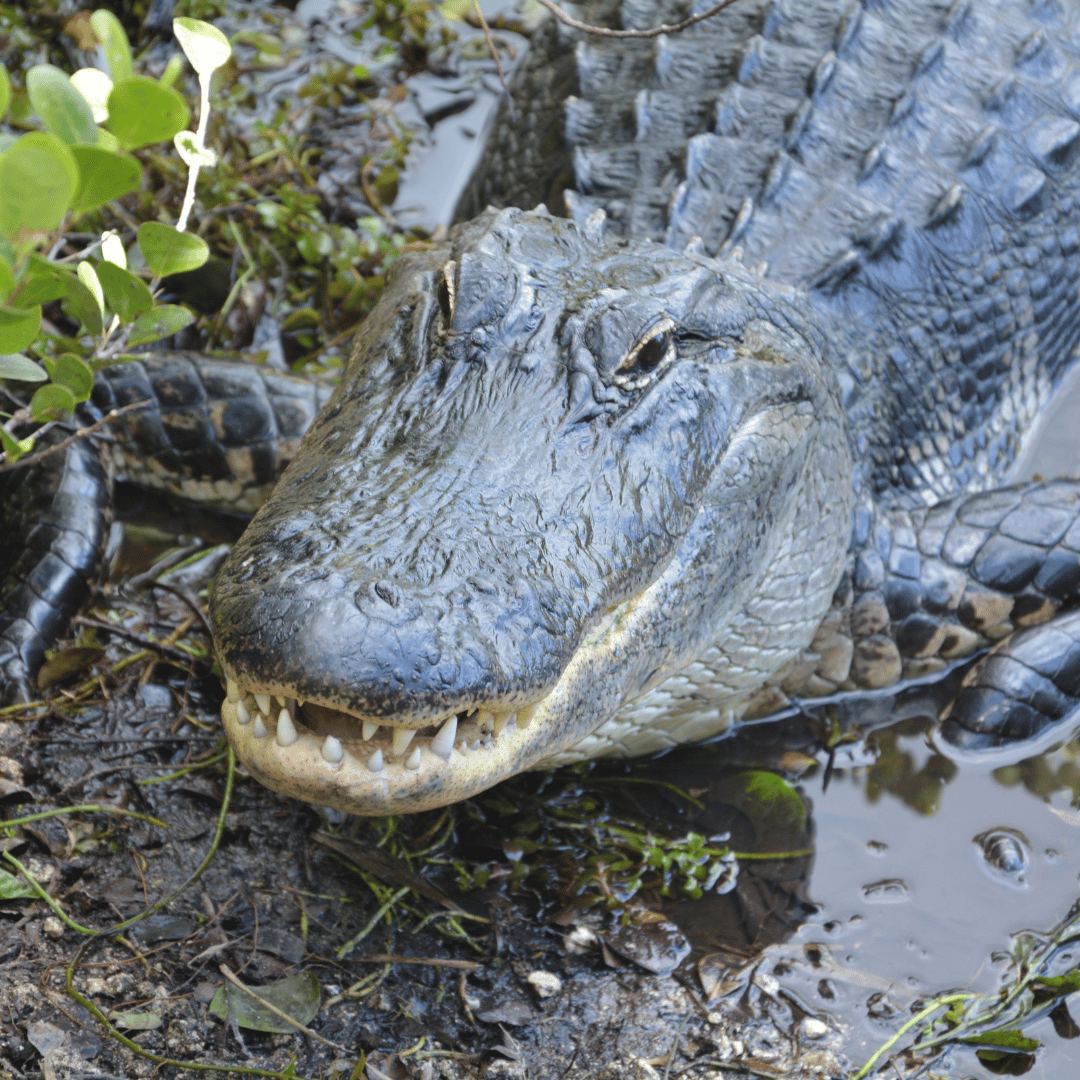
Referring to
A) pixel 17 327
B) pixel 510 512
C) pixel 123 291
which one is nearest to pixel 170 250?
pixel 123 291

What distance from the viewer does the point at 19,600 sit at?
289cm

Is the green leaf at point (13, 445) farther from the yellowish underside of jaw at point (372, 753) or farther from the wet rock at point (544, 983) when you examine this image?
the wet rock at point (544, 983)

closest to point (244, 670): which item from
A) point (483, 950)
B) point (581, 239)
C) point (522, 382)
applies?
point (522, 382)

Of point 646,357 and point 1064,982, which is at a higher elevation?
point 646,357

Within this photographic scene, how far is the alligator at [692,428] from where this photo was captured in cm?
184

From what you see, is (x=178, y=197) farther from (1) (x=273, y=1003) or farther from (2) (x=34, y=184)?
(1) (x=273, y=1003)

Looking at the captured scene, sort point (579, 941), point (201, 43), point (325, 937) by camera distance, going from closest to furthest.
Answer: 1. point (201, 43)
2. point (325, 937)
3. point (579, 941)

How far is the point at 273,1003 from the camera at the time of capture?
2176 mm

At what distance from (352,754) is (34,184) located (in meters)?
0.99

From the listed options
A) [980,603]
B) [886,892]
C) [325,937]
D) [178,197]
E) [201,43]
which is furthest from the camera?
[178,197]

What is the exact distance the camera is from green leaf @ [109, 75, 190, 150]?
72.2 inches

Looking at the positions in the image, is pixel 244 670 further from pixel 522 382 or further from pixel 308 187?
pixel 308 187

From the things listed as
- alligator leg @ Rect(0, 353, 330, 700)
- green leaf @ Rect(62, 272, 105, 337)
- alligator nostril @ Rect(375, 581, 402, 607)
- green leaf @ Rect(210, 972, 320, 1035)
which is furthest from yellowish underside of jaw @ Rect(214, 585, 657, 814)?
alligator leg @ Rect(0, 353, 330, 700)

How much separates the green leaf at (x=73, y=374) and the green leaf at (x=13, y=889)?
16 cm
